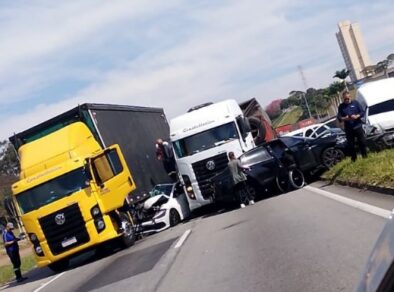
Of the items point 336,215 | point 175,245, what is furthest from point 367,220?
point 175,245

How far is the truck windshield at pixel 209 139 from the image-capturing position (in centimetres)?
2020

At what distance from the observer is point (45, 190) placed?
1648 centimetres

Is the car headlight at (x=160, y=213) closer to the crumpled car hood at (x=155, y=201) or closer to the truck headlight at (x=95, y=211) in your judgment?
the crumpled car hood at (x=155, y=201)

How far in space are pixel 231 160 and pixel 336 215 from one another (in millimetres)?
7590

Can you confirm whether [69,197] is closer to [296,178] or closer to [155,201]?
[155,201]

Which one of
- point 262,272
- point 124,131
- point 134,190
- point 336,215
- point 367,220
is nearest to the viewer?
point 262,272

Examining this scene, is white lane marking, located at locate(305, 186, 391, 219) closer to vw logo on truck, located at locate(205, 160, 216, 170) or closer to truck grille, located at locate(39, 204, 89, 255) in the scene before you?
vw logo on truck, located at locate(205, 160, 216, 170)

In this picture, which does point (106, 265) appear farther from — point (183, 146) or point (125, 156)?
point (183, 146)

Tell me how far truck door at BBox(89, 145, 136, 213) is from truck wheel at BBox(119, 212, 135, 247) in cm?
56

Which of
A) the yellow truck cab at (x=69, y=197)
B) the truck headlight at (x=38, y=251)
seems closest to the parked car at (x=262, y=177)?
the yellow truck cab at (x=69, y=197)

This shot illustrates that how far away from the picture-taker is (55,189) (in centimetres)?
1648

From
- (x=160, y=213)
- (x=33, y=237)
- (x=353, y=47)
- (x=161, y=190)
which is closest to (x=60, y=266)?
(x=33, y=237)

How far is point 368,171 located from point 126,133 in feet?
27.4

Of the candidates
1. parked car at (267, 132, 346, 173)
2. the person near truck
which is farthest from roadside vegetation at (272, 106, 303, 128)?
parked car at (267, 132, 346, 173)
